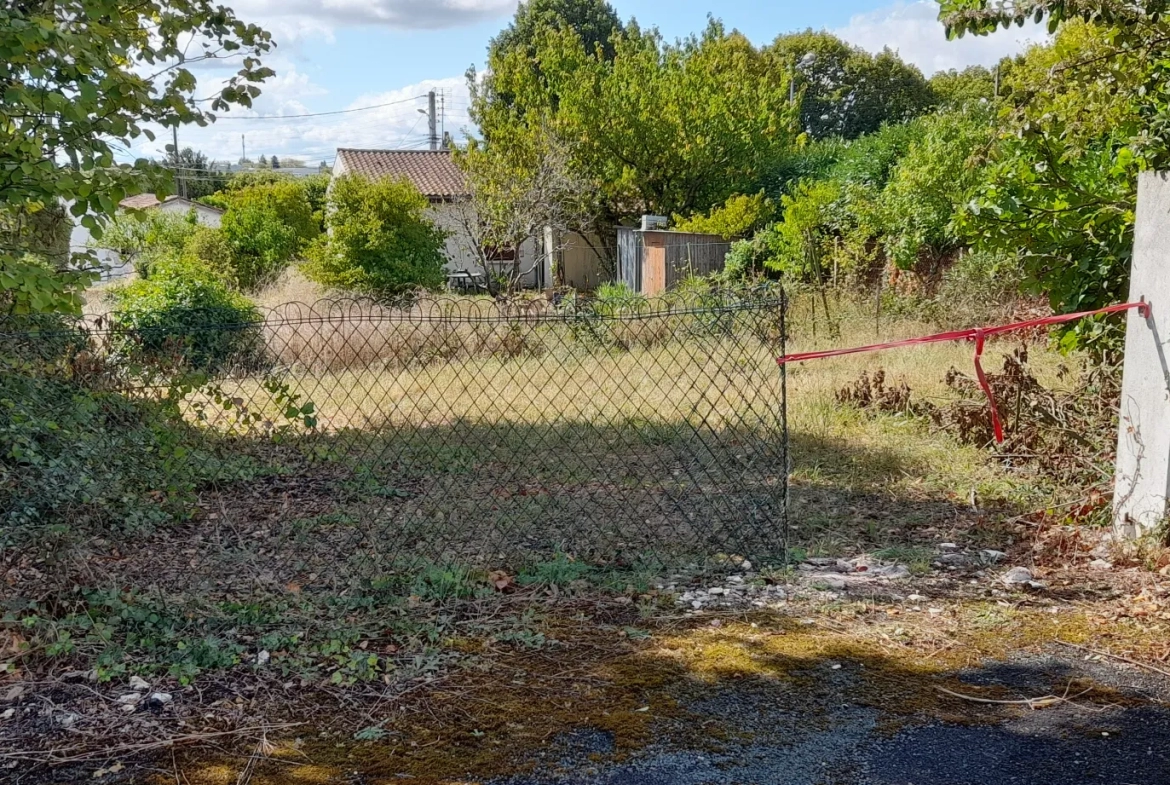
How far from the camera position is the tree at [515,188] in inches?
700

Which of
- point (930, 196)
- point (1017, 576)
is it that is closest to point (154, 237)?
point (930, 196)

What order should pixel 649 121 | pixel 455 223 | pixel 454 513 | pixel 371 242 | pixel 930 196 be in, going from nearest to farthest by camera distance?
pixel 454 513, pixel 930 196, pixel 371 242, pixel 649 121, pixel 455 223

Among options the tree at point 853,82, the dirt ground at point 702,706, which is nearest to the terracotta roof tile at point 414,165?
the tree at point 853,82

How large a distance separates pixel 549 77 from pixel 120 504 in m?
17.1

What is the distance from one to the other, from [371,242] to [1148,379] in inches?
483

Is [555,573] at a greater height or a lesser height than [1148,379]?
lesser

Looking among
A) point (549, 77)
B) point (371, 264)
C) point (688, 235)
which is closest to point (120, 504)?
point (371, 264)

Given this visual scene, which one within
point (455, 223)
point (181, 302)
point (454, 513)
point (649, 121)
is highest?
point (649, 121)

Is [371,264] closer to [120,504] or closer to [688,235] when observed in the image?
[688,235]

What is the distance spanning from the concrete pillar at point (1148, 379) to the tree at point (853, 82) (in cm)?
3380

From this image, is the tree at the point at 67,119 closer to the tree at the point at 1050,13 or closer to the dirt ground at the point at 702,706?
the dirt ground at the point at 702,706

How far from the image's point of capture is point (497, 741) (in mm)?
2680

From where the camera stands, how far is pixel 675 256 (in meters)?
15.7

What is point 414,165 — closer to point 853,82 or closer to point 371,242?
point 371,242
